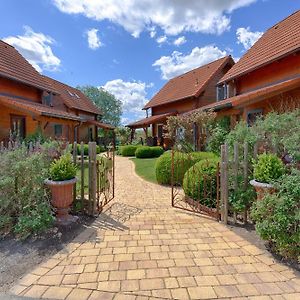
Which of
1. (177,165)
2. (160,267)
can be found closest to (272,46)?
(177,165)

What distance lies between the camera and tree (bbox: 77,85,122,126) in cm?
6256

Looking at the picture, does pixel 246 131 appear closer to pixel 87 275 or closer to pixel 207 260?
pixel 207 260

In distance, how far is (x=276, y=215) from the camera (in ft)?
11.7

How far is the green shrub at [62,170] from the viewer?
4766 mm

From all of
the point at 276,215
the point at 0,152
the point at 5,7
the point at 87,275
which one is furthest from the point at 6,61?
the point at 276,215

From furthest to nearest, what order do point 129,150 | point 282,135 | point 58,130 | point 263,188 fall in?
point 58,130, point 129,150, point 282,135, point 263,188

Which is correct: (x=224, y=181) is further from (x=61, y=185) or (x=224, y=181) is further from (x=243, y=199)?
(x=61, y=185)

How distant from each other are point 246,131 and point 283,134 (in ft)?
2.55

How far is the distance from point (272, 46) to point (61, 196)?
1305 cm

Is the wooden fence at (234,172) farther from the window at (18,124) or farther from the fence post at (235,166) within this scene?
the window at (18,124)

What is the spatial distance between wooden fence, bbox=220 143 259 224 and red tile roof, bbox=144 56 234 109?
16.6 m

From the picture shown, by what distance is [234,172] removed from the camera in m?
5.02

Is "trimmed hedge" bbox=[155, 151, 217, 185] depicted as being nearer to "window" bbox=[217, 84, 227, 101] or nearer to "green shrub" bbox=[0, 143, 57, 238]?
"green shrub" bbox=[0, 143, 57, 238]

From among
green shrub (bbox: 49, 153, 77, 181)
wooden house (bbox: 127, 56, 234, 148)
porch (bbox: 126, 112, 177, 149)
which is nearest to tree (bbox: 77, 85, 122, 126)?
wooden house (bbox: 127, 56, 234, 148)
